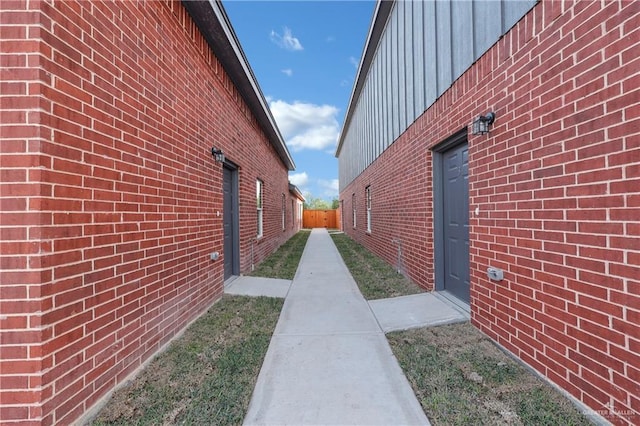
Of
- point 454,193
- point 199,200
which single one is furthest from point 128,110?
point 454,193

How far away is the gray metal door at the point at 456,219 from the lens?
12.7 feet

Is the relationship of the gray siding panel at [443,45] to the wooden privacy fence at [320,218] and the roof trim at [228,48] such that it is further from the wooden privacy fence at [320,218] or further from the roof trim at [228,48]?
the wooden privacy fence at [320,218]

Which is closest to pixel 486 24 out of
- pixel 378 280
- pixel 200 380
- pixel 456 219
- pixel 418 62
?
pixel 418 62

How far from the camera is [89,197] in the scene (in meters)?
2.05

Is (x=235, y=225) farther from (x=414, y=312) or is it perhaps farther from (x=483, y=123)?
(x=483, y=123)

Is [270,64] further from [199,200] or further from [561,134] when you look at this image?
[561,134]

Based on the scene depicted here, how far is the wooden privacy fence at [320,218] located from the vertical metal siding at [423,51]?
67.5ft

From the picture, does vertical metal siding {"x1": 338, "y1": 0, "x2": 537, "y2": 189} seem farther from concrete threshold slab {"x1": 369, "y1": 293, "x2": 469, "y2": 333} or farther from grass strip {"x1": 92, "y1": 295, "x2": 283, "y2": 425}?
grass strip {"x1": 92, "y1": 295, "x2": 283, "y2": 425}

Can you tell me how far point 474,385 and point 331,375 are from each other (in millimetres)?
1137

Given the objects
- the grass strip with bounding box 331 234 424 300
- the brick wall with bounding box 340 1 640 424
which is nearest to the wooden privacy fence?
the grass strip with bounding box 331 234 424 300

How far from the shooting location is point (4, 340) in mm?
1654

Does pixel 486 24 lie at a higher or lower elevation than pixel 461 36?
lower

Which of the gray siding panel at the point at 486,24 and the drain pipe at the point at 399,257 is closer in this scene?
the gray siding panel at the point at 486,24

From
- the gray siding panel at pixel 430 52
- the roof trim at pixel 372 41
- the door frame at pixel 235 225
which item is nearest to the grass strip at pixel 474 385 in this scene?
the gray siding panel at pixel 430 52
